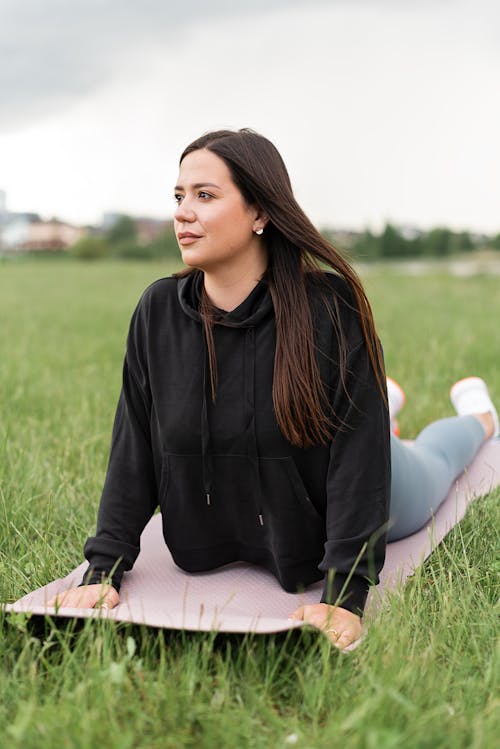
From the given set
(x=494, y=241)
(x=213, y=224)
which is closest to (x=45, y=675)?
(x=213, y=224)

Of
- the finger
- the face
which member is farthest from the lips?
the finger

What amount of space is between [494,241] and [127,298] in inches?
624

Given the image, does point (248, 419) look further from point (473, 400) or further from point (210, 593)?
point (473, 400)

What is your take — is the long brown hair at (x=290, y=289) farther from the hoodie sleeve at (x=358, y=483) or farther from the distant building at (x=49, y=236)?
the distant building at (x=49, y=236)

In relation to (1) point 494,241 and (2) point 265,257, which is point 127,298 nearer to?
(2) point 265,257

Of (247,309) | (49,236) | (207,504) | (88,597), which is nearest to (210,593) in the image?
(207,504)

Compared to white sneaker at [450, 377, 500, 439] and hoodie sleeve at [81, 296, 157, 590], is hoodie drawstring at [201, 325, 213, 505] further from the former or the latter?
white sneaker at [450, 377, 500, 439]

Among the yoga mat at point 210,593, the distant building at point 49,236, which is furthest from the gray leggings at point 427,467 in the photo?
the distant building at point 49,236

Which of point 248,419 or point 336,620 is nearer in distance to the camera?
point 336,620

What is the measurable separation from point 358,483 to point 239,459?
32cm

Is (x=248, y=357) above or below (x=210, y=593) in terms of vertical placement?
above

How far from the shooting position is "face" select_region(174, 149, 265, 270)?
221 centimetres

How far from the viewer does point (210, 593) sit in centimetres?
238

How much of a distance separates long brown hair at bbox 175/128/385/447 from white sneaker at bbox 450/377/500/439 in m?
1.76
